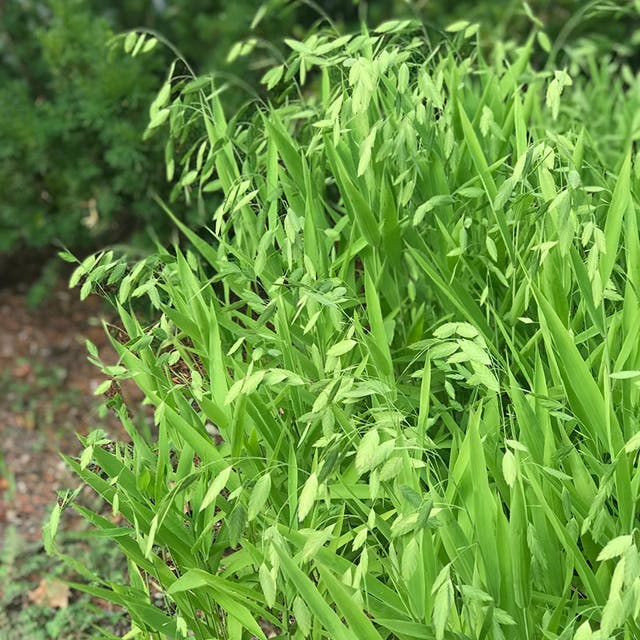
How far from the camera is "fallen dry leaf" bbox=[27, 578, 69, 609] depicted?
257 cm

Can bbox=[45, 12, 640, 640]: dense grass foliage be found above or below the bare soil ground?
above

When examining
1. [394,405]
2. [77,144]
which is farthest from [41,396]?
[394,405]

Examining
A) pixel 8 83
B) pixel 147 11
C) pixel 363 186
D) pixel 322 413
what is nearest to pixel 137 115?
pixel 8 83

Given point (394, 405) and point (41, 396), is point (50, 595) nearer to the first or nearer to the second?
point (41, 396)

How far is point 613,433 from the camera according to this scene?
4.99 ft

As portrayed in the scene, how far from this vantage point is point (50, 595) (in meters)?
2.59

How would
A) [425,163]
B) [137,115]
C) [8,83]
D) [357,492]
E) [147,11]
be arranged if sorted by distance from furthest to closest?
[147,11], [8,83], [137,115], [425,163], [357,492]

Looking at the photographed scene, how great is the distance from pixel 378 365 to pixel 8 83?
2521mm

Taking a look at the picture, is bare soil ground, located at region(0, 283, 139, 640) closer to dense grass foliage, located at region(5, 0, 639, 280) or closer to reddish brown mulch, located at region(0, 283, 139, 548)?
reddish brown mulch, located at region(0, 283, 139, 548)

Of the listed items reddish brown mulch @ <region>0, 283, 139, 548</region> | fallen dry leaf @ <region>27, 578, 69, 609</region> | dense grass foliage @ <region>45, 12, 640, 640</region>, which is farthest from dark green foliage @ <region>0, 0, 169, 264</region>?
fallen dry leaf @ <region>27, 578, 69, 609</region>

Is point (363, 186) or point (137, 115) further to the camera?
point (137, 115)

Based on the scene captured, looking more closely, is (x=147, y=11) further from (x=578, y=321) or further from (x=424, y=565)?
(x=424, y=565)

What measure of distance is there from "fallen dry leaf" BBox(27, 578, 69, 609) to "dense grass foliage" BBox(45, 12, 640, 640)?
0.79 meters

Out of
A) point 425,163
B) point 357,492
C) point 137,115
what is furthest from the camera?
point 137,115
